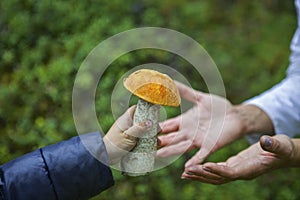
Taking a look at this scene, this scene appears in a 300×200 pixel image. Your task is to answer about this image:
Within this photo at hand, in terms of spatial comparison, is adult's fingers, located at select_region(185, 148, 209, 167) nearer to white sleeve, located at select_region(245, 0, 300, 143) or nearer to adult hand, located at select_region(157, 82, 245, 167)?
adult hand, located at select_region(157, 82, 245, 167)

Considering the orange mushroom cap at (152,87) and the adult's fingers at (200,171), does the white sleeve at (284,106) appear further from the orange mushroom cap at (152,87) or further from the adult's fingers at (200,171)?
the orange mushroom cap at (152,87)

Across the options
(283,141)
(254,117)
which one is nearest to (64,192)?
(283,141)

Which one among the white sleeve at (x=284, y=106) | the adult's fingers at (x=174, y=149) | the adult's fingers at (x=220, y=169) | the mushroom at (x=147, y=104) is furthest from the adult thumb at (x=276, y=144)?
the white sleeve at (x=284, y=106)

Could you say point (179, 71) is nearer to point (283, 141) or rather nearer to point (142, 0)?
point (142, 0)

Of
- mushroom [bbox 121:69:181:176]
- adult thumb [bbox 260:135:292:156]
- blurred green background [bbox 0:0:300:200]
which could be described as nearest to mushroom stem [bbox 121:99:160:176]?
mushroom [bbox 121:69:181:176]

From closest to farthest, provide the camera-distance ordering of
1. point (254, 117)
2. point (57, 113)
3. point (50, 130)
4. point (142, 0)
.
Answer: point (254, 117)
point (50, 130)
point (57, 113)
point (142, 0)
